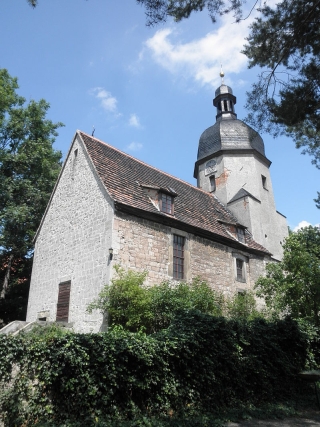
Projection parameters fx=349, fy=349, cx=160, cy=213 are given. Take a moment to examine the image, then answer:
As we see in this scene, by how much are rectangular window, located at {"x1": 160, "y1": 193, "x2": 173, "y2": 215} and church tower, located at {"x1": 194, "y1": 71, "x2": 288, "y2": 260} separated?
23.2 feet

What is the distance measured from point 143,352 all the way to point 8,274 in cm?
1547

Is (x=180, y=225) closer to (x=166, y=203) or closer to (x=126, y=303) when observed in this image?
(x=166, y=203)

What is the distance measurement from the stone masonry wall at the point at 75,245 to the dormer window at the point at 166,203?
2.78 meters

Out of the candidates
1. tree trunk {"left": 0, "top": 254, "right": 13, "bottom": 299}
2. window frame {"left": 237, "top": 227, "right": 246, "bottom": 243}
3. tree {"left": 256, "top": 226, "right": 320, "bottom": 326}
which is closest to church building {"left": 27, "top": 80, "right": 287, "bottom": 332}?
window frame {"left": 237, "top": 227, "right": 246, "bottom": 243}

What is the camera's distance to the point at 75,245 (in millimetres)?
14141

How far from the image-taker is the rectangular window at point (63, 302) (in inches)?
524

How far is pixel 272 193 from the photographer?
23719 millimetres

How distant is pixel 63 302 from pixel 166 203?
593 cm

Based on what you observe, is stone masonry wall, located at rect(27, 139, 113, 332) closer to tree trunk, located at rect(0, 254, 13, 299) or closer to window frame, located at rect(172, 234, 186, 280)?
window frame, located at rect(172, 234, 186, 280)

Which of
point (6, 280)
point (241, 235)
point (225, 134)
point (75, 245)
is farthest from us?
point (225, 134)

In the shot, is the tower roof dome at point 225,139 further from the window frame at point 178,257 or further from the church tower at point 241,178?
the window frame at point 178,257

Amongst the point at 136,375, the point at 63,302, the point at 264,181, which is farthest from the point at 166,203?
the point at 264,181

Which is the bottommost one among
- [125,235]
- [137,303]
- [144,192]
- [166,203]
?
[137,303]

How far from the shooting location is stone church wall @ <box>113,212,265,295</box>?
1293cm
